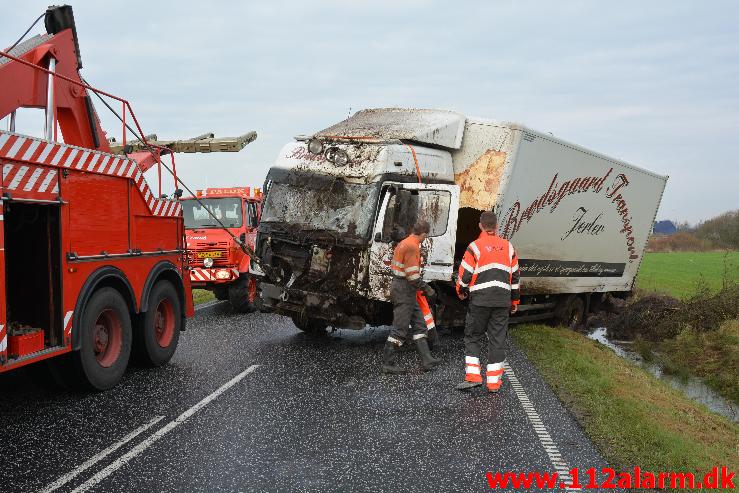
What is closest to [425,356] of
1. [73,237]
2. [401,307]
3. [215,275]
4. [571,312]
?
[401,307]

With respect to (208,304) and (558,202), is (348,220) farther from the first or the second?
(208,304)

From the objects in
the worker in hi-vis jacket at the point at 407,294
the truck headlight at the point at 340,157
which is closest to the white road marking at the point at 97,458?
the worker in hi-vis jacket at the point at 407,294

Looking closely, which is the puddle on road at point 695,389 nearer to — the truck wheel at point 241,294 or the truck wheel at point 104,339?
the truck wheel at point 241,294

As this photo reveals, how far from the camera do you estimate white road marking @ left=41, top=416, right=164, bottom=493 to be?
15.1 feet

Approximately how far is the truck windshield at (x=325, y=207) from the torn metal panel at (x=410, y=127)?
1034 millimetres

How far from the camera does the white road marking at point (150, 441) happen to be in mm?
4668

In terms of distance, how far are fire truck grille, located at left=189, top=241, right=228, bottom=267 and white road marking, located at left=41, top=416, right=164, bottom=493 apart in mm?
7121

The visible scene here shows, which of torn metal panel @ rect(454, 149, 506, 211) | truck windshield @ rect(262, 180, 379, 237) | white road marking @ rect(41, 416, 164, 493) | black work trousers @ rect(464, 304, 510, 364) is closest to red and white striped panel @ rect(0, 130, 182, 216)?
truck windshield @ rect(262, 180, 379, 237)

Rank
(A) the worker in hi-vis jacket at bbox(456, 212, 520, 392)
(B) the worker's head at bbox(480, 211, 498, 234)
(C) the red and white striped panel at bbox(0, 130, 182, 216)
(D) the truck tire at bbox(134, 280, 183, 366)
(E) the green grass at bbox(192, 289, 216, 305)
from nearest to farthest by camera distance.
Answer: (C) the red and white striped panel at bbox(0, 130, 182, 216) < (A) the worker in hi-vis jacket at bbox(456, 212, 520, 392) < (B) the worker's head at bbox(480, 211, 498, 234) < (D) the truck tire at bbox(134, 280, 183, 366) < (E) the green grass at bbox(192, 289, 216, 305)

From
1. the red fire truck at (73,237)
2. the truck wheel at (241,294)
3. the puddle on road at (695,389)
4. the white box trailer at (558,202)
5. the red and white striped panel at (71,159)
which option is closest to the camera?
the red and white striped panel at (71,159)

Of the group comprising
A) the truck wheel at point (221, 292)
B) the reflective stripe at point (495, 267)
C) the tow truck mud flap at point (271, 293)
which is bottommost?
the truck wheel at point (221, 292)

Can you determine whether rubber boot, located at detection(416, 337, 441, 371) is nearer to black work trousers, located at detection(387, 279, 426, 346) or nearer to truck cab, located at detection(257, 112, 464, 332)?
black work trousers, located at detection(387, 279, 426, 346)

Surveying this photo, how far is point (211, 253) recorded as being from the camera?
13.2 m

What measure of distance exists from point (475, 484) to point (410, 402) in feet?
7.07
